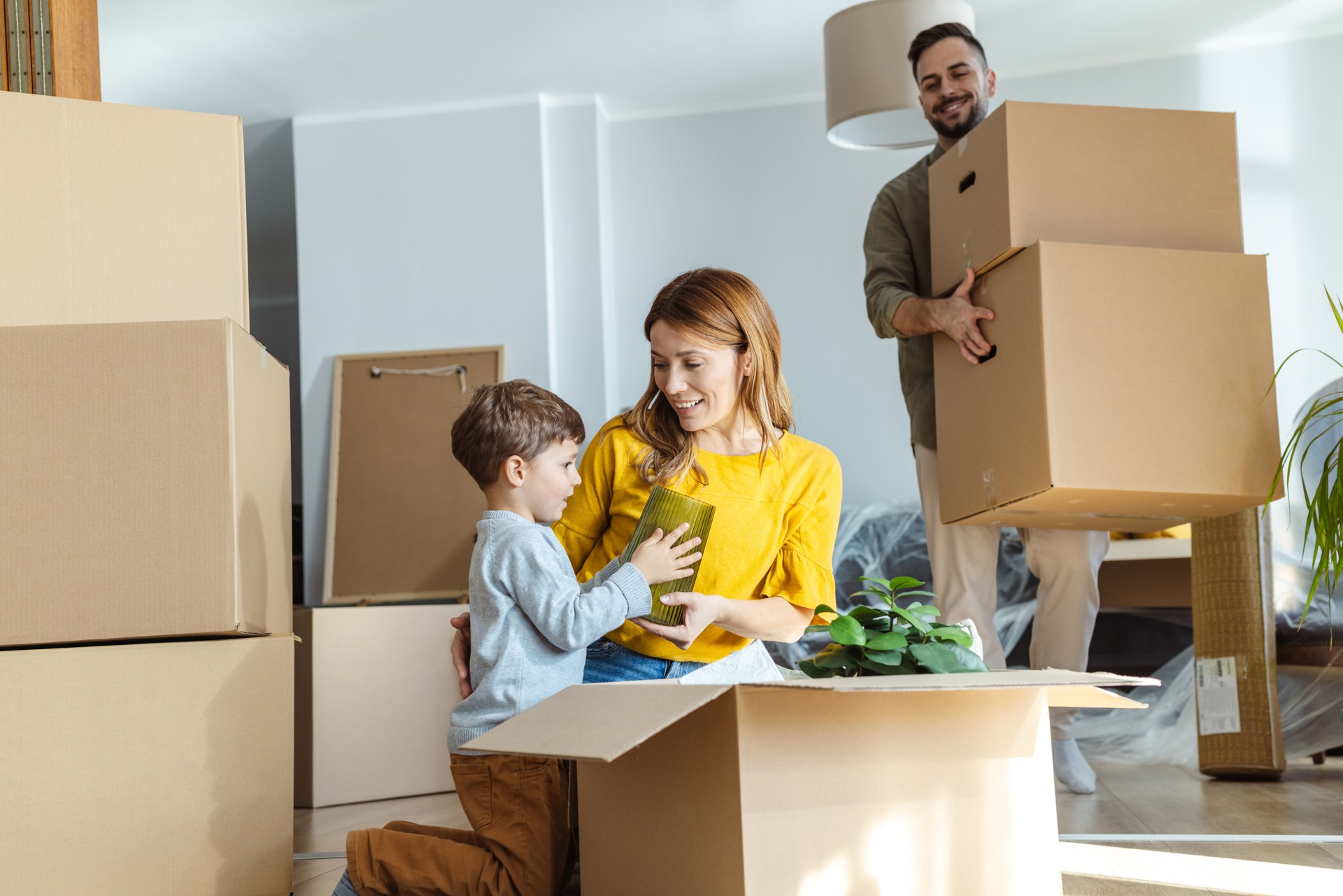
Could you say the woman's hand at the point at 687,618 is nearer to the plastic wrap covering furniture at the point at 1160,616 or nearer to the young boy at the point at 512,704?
the young boy at the point at 512,704

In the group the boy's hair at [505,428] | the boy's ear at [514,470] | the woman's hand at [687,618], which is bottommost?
the woman's hand at [687,618]

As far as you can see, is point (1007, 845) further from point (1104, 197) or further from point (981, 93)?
point (981, 93)

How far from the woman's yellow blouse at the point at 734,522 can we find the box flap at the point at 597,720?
400 mm

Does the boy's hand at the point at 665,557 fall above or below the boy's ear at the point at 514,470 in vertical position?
below

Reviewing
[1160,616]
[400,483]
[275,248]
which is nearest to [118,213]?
[400,483]

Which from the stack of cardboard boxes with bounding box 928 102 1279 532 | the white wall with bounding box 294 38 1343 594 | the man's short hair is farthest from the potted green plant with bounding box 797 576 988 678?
the white wall with bounding box 294 38 1343 594

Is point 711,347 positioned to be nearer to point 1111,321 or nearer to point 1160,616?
point 1111,321

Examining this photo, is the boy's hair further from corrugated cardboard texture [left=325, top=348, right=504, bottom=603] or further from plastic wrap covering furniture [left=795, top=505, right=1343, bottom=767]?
corrugated cardboard texture [left=325, top=348, right=504, bottom=603]

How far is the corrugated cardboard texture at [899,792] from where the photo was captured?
842mm

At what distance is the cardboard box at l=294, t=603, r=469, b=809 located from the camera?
2424 millimetres

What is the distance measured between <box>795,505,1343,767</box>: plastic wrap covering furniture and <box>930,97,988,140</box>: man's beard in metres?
1.01

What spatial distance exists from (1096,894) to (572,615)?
2.05 ft

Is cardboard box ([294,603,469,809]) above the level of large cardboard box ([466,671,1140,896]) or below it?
below

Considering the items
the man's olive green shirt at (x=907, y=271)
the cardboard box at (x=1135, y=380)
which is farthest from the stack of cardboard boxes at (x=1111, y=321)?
the man's olive green shirt at (x=907, y=271)
